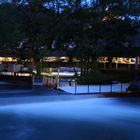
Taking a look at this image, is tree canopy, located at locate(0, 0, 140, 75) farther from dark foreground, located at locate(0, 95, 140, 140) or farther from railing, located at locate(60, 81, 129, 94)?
dark foreground, located at locate(0, 95, 140, 140)

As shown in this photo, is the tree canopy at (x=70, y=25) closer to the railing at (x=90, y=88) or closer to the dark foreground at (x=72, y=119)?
the railing at (x=90, y=88)

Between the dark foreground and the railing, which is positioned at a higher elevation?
the railing

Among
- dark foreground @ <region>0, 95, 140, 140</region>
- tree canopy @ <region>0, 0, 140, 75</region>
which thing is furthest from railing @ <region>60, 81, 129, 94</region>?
tree canopy @ <region>0, 0, 140, 75</region>

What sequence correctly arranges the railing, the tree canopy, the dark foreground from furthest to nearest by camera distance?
the tree canopy < the railing < the dark foreground

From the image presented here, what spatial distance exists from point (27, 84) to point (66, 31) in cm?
607

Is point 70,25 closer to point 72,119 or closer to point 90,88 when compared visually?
point 90,88

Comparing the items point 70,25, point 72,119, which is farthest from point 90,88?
point 72,119

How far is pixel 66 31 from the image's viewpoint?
37.9 m

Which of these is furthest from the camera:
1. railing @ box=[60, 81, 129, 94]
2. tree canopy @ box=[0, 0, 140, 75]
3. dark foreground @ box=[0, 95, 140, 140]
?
tree canopy @ box=[0, 0, 140, 75]

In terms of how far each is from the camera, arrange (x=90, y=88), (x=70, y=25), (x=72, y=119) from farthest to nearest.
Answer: (x=70, y=25) → (x=90, y=88) → (x=72, y=119)

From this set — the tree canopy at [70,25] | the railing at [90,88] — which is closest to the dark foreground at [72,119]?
the railing at [90,88]

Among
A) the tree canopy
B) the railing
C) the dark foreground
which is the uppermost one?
the tree canopy

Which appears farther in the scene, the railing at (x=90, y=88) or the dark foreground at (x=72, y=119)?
the railing at (x=90, y=88)

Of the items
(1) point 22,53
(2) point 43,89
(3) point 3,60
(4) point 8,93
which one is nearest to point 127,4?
(1) point 22,53
